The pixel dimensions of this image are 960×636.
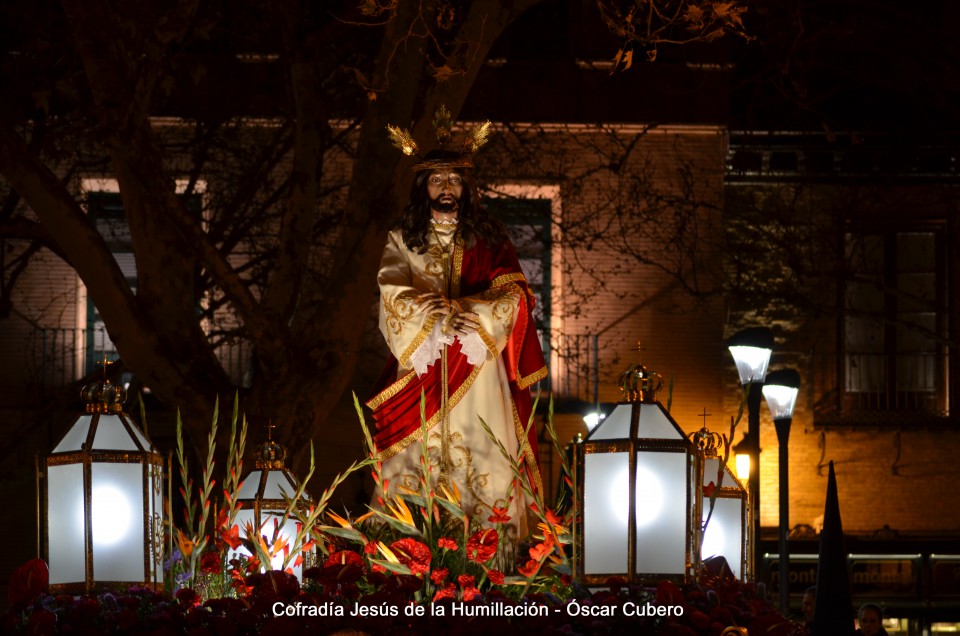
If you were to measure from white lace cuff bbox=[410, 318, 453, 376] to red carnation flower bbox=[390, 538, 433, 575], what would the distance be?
1852 mm

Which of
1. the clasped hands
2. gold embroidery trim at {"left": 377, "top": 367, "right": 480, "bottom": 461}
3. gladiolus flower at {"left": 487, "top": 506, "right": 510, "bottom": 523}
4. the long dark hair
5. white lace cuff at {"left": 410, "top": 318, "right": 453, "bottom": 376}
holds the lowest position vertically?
gladiolus flower at {"left": 487, "top": 506, "right": 510, "bottom": 523}

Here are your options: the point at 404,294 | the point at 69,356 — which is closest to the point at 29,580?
the point at 404,294

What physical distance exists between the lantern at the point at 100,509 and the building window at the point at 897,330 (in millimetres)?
15319

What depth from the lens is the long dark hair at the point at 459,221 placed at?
30.3 feet

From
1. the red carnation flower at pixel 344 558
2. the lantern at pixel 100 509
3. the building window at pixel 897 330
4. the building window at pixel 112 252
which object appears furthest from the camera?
the building window at pixel 897 330

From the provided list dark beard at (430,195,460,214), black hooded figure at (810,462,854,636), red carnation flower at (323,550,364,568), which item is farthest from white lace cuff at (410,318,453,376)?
black hooded figure at (810,462,854,636)

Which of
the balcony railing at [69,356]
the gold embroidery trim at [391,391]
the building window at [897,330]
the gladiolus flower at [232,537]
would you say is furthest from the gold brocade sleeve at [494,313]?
the building window at [897,330]

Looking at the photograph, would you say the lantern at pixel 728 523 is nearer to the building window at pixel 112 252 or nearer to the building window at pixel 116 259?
the building window at pixel 112 252

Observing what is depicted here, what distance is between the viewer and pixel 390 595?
6.73 metres

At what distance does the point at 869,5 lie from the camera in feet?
60.2

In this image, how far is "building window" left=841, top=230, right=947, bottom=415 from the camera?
21.7m

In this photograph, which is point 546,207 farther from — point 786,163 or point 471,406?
point 471,406

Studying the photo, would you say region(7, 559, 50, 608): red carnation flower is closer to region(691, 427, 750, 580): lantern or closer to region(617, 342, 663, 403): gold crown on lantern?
region(617, 342, 663, 403): gold crown on lantern

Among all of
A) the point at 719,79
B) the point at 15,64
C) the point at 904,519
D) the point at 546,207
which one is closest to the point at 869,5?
the point at 719,79
